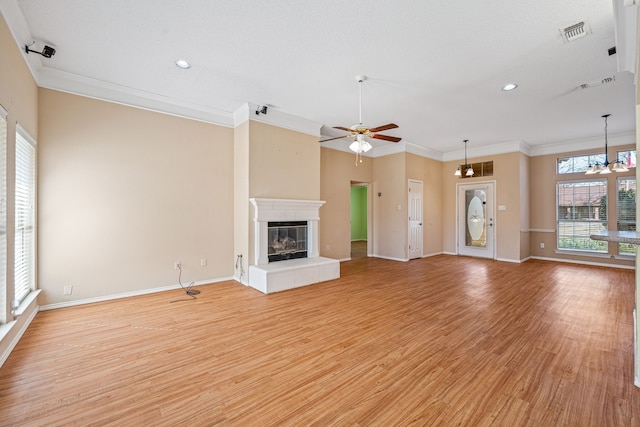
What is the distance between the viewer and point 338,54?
3092 mm

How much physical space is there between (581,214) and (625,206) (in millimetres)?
748

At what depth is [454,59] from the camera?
125 inches

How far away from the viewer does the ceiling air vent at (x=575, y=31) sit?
102 inches

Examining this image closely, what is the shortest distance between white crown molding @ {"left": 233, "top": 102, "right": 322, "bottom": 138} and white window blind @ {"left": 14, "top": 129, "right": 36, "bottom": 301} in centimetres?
272

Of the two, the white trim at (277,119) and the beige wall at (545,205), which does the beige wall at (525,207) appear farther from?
the white trim at (277,119)

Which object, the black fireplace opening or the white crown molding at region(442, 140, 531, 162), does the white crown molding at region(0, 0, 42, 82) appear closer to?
the black fireplace opening

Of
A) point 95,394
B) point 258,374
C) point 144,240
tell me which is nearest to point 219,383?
point 258,374

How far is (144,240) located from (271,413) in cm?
353

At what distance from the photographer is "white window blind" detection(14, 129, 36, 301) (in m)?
2.87

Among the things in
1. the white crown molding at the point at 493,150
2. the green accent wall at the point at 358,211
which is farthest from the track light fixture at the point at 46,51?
the green accent wall at the point at 358,211

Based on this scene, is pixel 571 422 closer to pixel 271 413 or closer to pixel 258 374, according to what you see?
pixel 271 413

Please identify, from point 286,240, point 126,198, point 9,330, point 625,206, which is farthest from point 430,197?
point 9,330

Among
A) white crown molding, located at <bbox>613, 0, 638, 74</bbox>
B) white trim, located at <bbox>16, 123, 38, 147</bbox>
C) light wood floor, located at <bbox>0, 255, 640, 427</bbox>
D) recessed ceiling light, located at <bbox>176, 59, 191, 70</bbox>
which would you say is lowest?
light wood floor, located at <bbox>0, 255, 640, 427</bbox>

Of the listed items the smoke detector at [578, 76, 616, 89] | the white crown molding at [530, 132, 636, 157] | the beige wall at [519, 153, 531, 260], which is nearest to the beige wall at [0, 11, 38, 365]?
the smoke detector at [578, 76, 616, 89]
